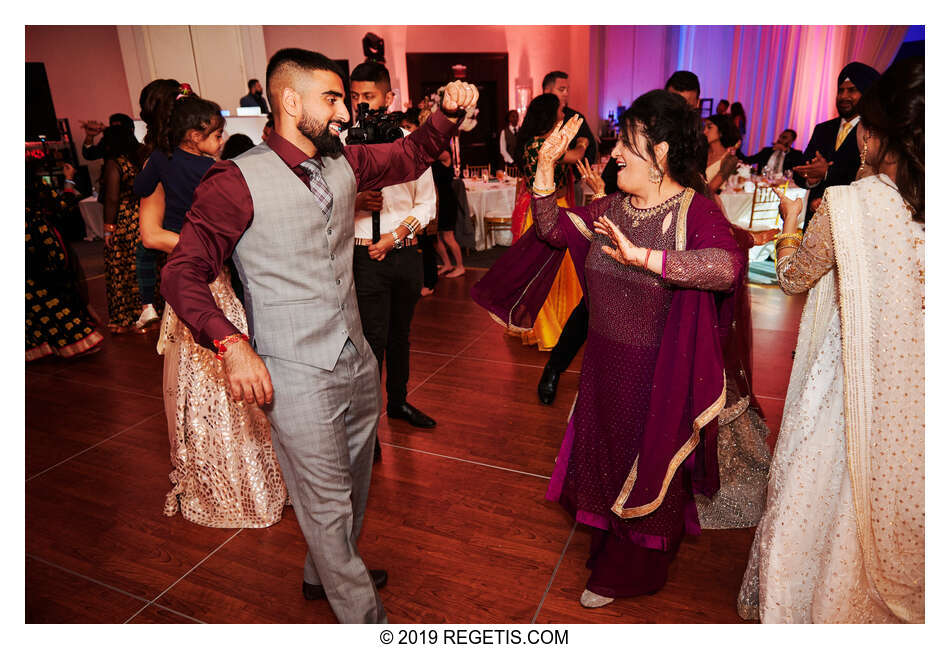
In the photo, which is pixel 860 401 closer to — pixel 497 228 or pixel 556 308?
pixel 556 308

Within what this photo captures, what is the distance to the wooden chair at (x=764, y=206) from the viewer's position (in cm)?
589

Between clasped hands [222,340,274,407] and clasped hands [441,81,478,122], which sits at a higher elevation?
clasped hands [441,81,478,122]

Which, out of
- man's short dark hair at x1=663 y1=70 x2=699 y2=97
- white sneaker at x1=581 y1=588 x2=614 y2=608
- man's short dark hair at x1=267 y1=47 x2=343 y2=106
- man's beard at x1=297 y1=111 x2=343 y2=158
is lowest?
white sneaker at x1=581 y1=588 x2=614 y2=608

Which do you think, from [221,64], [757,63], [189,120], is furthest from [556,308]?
[757,63]

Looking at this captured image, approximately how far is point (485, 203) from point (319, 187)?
559cm

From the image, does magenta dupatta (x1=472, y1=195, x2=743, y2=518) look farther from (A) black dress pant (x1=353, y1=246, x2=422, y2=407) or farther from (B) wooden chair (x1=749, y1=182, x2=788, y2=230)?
(B) wooden chair (x1=749, y1=182, x2=788, y2=230)

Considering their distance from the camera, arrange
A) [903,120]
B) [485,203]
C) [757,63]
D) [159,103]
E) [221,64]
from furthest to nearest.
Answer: [757,63] < [221,64] < [485,203] < [159,103] < [903,120]

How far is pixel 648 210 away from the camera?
5.61ft

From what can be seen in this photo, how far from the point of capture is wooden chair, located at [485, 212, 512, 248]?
Result: 23.0 ft

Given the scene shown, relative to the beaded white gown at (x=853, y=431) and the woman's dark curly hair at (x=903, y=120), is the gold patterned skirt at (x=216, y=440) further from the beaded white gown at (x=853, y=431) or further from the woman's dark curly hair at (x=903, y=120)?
the woman's dark curly hair at (x=903, y=120)

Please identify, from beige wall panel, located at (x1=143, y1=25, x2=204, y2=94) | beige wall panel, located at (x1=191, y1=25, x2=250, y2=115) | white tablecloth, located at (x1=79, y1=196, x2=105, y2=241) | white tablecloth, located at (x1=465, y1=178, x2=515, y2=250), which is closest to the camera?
white tablecloth, located at (x1=465, y1=178, x2=515, y2=250)

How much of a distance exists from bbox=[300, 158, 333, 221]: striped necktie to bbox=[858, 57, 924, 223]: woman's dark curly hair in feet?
4.17

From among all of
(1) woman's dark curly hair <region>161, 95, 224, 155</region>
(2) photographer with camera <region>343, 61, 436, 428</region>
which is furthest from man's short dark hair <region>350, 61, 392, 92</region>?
(1) woman's dark curly hair <region>161, 95, 224, 155</region>
